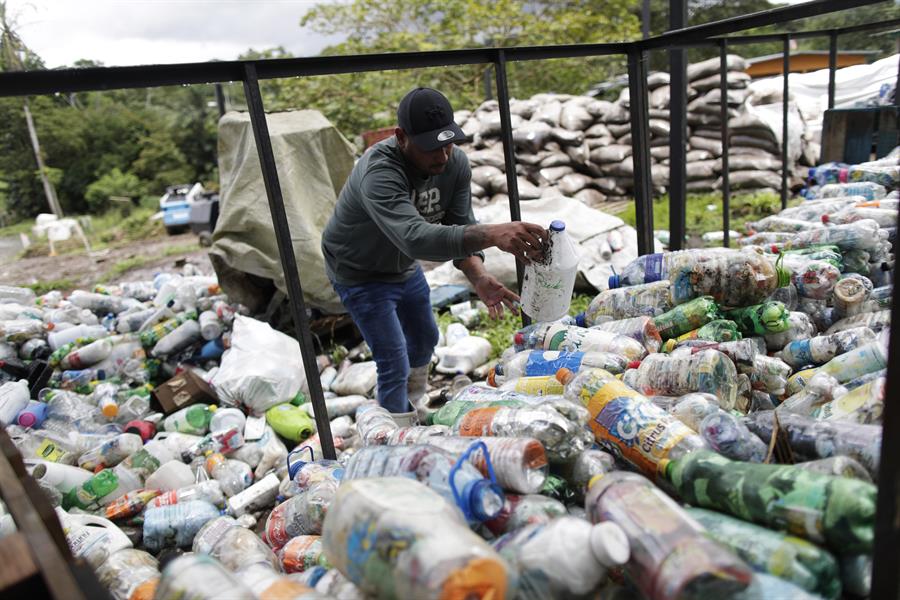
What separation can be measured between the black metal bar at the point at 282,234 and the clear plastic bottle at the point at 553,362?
28.7 inches

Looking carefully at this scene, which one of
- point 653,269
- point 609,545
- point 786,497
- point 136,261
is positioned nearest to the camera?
point 609,545

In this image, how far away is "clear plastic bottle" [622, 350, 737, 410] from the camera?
207 centimetres

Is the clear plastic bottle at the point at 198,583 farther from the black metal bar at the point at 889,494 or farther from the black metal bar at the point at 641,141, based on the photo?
the black metal bar at the point at 641,141

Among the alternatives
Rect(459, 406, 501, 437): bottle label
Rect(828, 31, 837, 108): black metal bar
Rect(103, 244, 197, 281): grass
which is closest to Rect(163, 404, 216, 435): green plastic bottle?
Rect(459, 406, 501, 437): bottle label

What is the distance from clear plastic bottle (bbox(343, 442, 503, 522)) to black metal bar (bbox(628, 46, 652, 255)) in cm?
252

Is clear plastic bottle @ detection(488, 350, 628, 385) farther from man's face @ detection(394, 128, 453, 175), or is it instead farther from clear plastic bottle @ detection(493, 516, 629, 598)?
clear plastic bottle @ detection(493, 516, 629, 598)

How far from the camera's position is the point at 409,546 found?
118 centimetres

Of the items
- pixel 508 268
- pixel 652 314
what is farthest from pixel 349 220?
pixel 508 268

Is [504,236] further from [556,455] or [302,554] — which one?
[302,554]

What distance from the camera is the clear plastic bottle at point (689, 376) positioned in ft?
6.79

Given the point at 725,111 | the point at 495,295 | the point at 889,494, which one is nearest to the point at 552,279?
the point at 495,295

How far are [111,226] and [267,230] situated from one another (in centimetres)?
1819

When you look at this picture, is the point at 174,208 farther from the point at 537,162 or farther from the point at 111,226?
the point at 537,162

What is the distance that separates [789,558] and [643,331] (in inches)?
54.7
